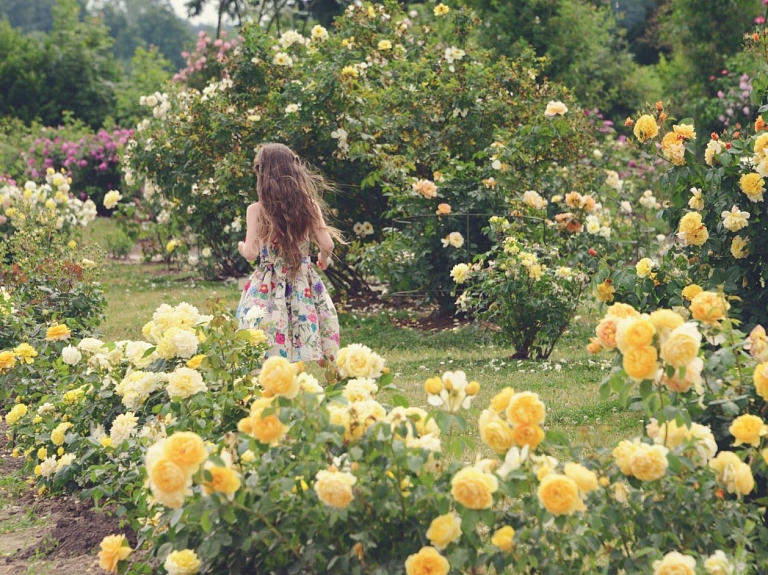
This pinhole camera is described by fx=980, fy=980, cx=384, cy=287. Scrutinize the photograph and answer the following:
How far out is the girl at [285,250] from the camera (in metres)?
4.79

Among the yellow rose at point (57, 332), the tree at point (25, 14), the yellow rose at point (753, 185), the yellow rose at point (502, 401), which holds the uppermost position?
the tree at point (25, 14)

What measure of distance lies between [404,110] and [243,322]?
4.23m

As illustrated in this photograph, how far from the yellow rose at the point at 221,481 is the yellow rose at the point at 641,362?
87 centimetres

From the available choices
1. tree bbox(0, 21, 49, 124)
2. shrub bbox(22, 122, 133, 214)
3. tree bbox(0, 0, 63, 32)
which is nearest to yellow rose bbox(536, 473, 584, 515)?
shrub bbox(22, 122, 133, 214)

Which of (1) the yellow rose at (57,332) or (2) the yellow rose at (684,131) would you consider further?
(1) the yellow rose at (57,332)

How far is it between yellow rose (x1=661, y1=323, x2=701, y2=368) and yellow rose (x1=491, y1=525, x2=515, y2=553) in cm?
49

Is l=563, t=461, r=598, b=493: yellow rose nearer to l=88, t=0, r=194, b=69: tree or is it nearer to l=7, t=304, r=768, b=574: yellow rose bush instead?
l=7, t=304, r=768, b=574: yellow rose bush

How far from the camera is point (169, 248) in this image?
11477 mm

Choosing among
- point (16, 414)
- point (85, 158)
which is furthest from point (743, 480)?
point (85, 158)

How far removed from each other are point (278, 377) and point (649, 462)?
80 cm

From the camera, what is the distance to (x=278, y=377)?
212 centimetres

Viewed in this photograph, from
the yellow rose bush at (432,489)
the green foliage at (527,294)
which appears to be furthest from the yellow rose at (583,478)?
the green foliage at (527,294)

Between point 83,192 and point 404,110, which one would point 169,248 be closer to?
point 404,110

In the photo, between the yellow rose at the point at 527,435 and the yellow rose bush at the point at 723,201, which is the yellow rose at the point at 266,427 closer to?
the yellow rose at the point at 527,435
